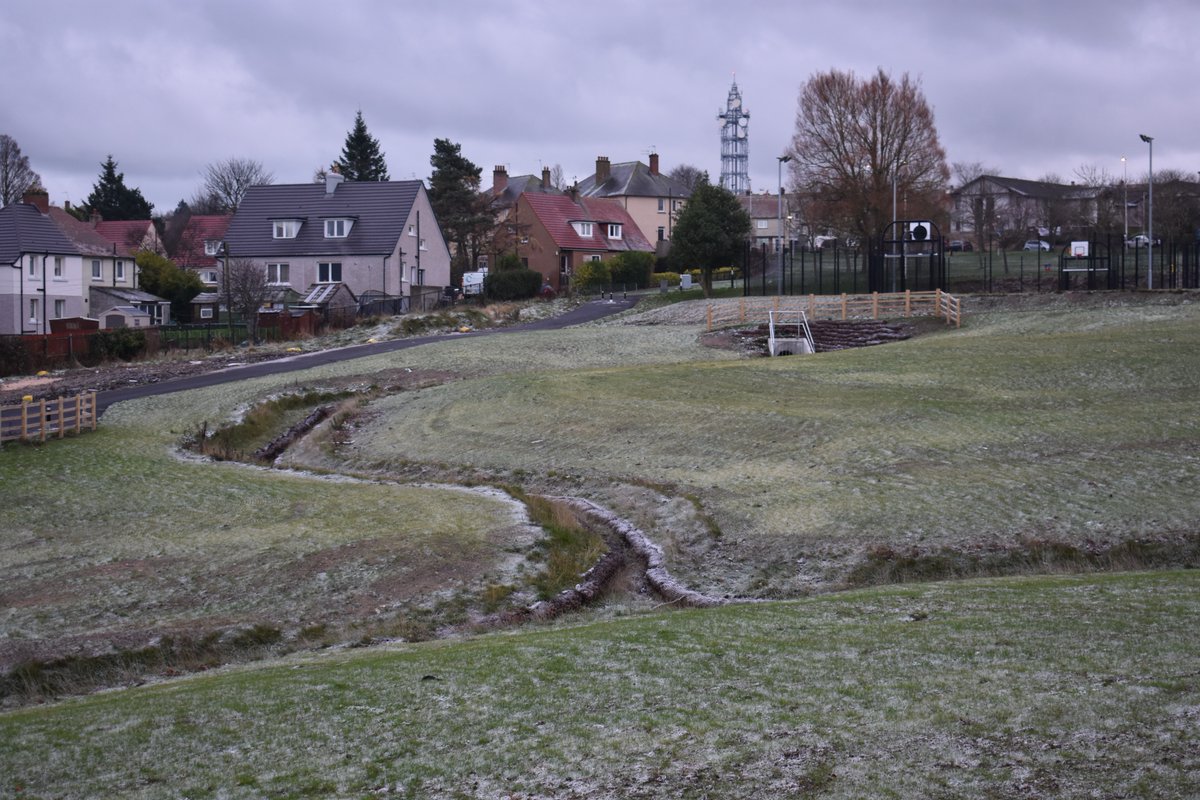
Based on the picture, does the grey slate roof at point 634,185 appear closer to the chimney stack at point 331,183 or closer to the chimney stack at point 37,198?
the chimney stack at point 331,183

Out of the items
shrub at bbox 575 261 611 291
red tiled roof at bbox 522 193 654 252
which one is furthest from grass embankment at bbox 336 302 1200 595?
red tiled roof at bbox 522 193 654 252

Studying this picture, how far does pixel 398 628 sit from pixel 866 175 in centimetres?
7358

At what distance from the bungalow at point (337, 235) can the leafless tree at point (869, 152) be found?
30.0 meters

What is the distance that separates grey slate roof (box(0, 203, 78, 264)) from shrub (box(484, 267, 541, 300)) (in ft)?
99.1

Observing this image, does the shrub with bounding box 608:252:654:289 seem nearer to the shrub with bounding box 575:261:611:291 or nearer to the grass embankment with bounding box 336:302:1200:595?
the shrub with bounding box 575:261:611:291

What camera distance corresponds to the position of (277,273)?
85.3 meters

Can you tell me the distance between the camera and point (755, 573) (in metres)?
20.2

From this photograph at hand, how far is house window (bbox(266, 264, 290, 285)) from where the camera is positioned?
8506cm

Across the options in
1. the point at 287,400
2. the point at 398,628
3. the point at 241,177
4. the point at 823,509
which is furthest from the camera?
the point at 241,177

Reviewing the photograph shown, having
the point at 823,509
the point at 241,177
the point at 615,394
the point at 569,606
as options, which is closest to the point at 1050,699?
the point at 569,606

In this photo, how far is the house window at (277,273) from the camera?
85.1 meters

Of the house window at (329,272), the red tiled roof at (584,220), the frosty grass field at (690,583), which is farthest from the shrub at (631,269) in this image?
the frosty grass field at (690,583)

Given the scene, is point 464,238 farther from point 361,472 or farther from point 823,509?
point 823,509

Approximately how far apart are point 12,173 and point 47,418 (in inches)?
3889
